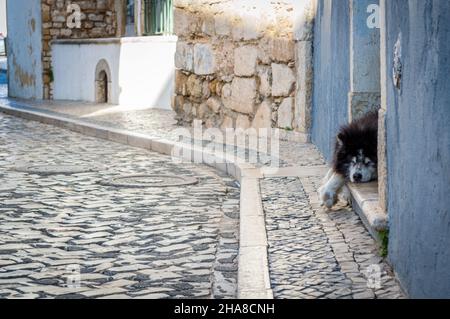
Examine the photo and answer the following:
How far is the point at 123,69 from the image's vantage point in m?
19.1

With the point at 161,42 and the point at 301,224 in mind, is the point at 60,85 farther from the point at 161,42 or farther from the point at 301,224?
the point at 301,224

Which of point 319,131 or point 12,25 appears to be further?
point 12,25

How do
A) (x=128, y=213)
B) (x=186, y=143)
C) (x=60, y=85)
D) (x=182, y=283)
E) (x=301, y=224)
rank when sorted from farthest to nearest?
1. (x=60, y=85)
2. (x=186, y=143)
3. (x=128, y=213)
4. (x=301, y=224)
5. (x=182, y=283)

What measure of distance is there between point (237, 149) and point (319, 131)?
1077 millimetres

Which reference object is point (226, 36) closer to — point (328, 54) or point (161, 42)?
point (328, 54)

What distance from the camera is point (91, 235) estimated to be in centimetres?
601

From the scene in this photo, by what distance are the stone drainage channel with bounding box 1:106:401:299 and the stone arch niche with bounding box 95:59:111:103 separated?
4050 mm

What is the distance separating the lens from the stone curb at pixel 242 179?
438 cm

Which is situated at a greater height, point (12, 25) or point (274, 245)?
point (12, 25)

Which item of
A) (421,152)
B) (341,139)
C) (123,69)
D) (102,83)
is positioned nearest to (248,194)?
(341,139)

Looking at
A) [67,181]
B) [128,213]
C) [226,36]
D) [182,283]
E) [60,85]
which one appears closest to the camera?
[182,283]

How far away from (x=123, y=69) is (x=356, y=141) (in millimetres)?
13347

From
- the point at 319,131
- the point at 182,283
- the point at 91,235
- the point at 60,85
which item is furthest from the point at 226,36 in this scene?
the point at 60,85

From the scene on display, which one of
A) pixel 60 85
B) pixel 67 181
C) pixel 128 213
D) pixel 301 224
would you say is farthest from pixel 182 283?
pixel 60 85
